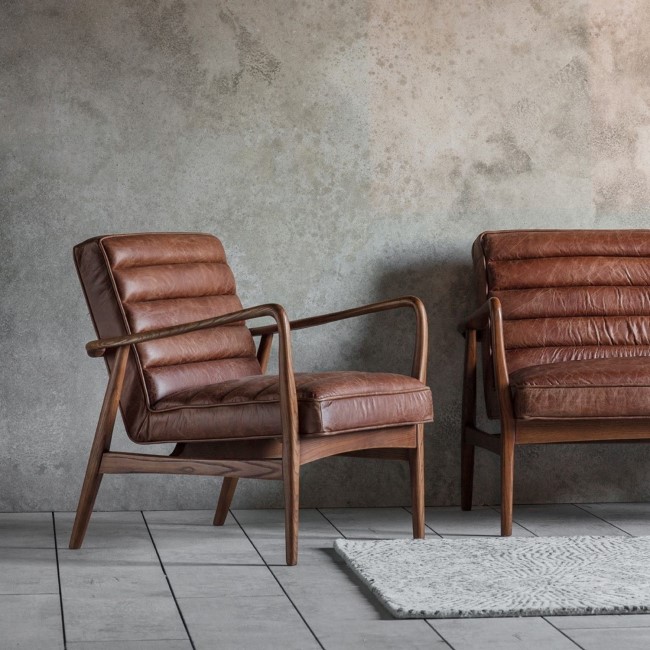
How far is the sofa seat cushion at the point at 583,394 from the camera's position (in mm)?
3133

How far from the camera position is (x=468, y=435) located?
368cm

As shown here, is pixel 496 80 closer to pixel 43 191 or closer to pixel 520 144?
pixel 520 144

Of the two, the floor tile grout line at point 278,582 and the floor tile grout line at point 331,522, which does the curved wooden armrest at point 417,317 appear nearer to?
the floor tile grout line at point 331,522

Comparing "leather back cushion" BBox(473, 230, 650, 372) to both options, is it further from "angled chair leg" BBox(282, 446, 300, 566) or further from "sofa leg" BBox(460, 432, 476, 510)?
"angled chair leg" BBox(282, 446, 300, 566)

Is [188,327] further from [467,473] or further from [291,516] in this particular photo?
[467,473]

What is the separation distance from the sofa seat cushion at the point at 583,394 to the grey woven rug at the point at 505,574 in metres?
0.37

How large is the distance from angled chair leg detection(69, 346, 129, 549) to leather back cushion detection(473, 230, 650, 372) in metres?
1.34

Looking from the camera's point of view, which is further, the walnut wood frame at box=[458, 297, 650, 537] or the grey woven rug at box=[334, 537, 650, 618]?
the walnut wood frame at box=[458, 297, 650, 537]

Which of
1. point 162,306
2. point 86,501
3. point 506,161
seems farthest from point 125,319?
point 506,161

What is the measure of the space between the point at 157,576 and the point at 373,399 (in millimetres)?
740

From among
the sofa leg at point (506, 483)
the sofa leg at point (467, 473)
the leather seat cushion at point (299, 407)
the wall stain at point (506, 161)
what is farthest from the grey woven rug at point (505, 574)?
the wall stain at point (506, 161)

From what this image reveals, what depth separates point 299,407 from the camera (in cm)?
277

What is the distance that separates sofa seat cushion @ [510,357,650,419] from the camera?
10.3 ft

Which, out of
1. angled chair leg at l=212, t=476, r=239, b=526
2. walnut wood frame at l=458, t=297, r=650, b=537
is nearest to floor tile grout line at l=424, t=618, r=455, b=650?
walnut wood frame at l=458, t=297, r=650, b=537
